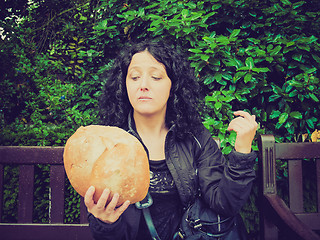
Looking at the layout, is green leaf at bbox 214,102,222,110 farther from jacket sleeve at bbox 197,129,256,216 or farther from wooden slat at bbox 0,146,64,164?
wooden slat at bbox 0,146,64,164

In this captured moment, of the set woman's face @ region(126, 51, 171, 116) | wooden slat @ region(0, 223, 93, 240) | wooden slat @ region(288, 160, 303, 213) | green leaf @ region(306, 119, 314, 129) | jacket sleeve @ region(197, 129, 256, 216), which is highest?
woman's face @ region(126, 51, 171, 116)

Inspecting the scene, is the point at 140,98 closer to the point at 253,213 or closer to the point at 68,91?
the point at 253,213

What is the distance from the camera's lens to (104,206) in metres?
0.95

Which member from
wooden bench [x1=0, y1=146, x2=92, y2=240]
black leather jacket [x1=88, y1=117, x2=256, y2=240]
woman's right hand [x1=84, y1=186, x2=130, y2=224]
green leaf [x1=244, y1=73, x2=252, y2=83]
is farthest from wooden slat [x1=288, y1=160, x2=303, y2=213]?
wooden bench [x1=0, y1=146, x2=92, y2=240]

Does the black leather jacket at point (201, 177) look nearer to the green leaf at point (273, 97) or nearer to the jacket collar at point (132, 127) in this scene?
the jacket collar at point (132, 127)

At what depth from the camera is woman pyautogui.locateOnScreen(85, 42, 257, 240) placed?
1.21 meters

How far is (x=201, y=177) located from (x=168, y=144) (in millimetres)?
259

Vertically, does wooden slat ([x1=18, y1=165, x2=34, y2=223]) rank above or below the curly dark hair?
below

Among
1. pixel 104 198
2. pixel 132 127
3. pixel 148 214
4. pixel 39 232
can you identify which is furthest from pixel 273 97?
pixel 39 232

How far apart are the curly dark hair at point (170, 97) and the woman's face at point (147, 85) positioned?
12cm

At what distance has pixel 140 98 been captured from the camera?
1261 millimetres

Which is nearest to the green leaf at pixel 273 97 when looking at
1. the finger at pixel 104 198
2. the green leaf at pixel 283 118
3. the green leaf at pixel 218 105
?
the green leaf at pixel 283 118

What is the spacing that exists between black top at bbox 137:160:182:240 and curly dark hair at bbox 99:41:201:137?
0.26m

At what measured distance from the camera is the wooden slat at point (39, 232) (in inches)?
62.7
